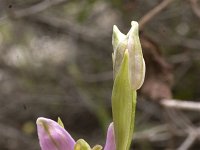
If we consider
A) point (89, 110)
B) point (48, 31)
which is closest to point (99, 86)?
point (89, 110)

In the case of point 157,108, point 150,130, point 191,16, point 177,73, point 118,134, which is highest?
point 191,16

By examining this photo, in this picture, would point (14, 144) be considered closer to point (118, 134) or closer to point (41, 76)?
point (41, 76)

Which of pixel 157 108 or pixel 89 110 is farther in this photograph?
pixel 89 110

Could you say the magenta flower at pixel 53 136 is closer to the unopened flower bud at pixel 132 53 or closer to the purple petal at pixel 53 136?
the purple petal at pixel 53 136

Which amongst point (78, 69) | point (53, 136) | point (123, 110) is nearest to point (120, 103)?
point (123, 110)

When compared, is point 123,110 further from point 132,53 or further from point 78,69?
point 78,69

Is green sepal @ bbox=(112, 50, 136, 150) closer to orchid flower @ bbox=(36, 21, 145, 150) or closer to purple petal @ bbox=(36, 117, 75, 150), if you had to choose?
orchid flower @ bbox=(36, 21, 145, 150)

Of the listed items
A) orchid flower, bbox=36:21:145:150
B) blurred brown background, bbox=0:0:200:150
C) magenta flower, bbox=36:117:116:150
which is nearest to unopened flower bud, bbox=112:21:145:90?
orchid flower, bbox=36:21:145:150
